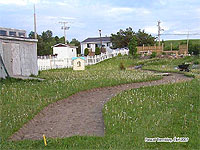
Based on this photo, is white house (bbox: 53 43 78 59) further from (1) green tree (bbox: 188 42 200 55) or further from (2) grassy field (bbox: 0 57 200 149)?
(2) grassy field (bbox: 0 57 200 149)

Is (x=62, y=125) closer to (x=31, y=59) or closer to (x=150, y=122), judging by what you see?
A: (x=150, y=122)

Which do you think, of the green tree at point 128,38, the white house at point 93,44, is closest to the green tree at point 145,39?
the green tree at point 128,38

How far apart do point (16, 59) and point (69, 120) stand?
10.1 m

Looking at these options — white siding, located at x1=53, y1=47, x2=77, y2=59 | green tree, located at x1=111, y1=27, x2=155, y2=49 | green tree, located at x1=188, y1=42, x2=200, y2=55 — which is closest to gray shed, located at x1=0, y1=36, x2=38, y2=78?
white siding, located at x1=53, y1=47, x2=77, y2=59

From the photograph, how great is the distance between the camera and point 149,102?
8.71 metres

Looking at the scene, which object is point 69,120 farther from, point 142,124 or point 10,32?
point 10,32

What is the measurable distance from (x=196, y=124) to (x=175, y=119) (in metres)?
0.56

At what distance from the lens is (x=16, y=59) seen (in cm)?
1634

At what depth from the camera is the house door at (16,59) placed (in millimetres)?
16039

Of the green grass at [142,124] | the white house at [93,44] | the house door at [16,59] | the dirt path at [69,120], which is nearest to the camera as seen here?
the green grass at [142,124]

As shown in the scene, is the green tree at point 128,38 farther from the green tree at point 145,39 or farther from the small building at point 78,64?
the small building at point 78,64

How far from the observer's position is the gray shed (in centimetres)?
1520

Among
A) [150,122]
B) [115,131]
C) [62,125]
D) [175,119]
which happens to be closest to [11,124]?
[62,125]

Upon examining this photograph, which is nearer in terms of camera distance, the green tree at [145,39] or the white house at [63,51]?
the white house at [63,51]
